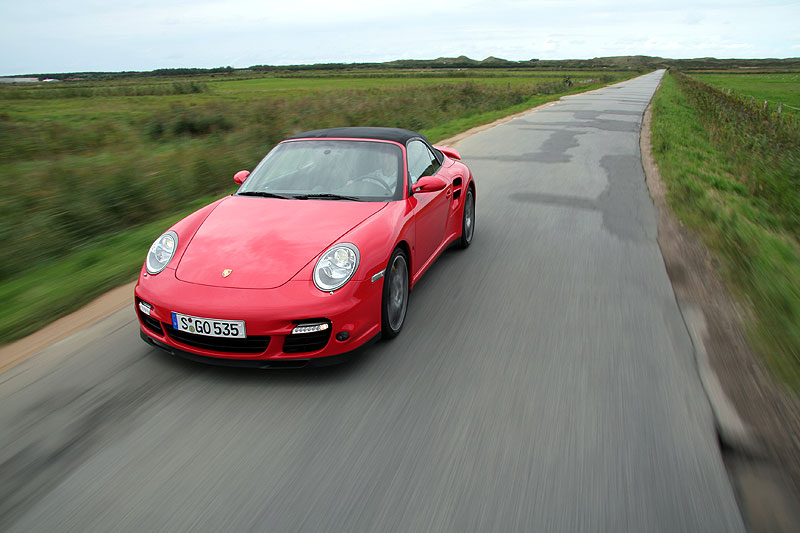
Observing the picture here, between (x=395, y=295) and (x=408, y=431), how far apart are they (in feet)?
4.53

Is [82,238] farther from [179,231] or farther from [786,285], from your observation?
[786,285]

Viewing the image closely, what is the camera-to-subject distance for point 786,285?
5133mm

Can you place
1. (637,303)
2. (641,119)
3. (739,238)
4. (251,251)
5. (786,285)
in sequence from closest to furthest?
(251,251)
(637,303)
(786,285)
(739,238)
(641,119)

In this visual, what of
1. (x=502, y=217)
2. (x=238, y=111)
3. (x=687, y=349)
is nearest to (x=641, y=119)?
(x=238, y=111)

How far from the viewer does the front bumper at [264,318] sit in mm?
3365

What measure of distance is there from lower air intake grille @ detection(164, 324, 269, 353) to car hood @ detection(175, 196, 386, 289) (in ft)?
1.04

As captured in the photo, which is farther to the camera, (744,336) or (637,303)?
(637,303)

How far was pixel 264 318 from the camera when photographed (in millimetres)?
3340

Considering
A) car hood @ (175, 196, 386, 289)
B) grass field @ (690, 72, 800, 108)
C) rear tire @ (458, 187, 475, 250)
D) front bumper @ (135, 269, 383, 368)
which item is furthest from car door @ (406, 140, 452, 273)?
grass field @ (690, 72, 800, 108)

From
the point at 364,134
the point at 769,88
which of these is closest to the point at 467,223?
the point at 364,134

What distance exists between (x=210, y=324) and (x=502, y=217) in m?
5.06

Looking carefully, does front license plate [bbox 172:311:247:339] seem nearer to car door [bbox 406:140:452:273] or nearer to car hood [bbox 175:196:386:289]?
car hood [bbox 175:196:386:289]

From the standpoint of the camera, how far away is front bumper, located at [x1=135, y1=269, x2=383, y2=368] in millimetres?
3365

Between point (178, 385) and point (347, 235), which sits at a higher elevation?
point (347, 235)
